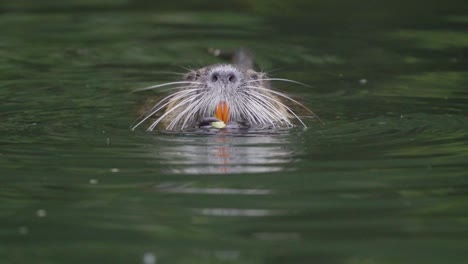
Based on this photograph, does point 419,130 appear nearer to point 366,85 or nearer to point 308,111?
point 308,111

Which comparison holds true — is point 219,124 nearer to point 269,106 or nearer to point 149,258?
point 269,106

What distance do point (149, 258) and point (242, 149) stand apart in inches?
87.9

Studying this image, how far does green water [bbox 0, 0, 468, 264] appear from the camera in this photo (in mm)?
4801

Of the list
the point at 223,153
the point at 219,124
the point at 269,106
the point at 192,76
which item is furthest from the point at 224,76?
the point at 223,153

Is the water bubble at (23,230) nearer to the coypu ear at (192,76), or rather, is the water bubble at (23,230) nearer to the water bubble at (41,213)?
the water bubble at (41,213)

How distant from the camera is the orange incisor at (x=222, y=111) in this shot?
7340mm

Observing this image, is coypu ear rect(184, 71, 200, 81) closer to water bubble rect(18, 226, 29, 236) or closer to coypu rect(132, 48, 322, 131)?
coypu rect(132, 48, 322, 131)

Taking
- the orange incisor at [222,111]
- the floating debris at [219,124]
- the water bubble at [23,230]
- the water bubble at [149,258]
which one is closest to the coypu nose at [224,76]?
the orange incisor at [222,111]

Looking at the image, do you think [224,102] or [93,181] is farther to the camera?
[224,102]

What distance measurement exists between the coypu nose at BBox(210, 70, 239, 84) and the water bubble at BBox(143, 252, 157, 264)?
9.23 feet

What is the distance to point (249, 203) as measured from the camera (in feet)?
17.5

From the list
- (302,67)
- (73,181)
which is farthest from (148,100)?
(73,181)

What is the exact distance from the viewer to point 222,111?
736 centimetres

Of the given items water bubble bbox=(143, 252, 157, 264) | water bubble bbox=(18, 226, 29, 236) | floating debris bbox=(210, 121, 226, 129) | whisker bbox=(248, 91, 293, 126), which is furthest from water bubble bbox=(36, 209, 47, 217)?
whisker bbox=(248, 91, 293, 126)
